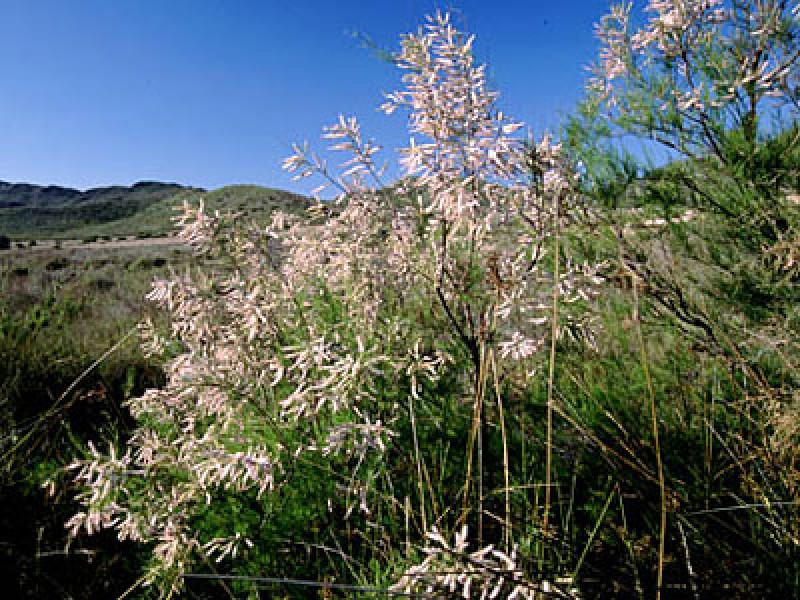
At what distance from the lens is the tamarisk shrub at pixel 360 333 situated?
1.81 m

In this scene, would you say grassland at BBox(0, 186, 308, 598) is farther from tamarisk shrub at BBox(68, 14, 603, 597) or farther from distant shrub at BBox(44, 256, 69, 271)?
distant shrub at BBox(44, 256, 69, 271)

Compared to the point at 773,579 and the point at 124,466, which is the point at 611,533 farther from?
the point at 124,466

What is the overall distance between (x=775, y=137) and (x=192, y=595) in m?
3.80

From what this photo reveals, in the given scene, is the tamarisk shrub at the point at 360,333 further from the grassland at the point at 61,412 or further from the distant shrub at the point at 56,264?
the distant shrub at the point at 56,264

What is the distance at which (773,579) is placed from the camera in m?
1.90

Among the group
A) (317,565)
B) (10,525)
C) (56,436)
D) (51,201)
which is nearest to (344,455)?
(317,565)

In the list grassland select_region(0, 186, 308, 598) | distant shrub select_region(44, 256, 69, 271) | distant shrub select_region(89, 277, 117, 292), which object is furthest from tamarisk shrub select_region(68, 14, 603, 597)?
distant shrub select_region(44, 256, 69, 271)

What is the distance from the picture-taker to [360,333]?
2213 mm

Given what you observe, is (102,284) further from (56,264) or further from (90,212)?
(90,212)

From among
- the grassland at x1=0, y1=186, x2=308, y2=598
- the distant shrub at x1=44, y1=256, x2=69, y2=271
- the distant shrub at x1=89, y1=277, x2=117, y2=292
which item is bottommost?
the grassland at x1=0, y1=186, x2=308, y2=598

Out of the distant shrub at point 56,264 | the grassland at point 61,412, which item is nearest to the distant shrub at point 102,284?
the grassland at point 61,412

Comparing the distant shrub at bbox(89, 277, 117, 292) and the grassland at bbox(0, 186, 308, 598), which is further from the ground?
the distant shrub at bbox(89, 277, 117, 292)

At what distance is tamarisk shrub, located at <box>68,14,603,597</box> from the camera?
1.81 m

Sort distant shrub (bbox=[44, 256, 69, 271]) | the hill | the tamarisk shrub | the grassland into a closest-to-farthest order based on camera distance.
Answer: the tamarisk shrub
the grassland
distant shrub (bbox=[44, 256, 69, 271])
the hill
